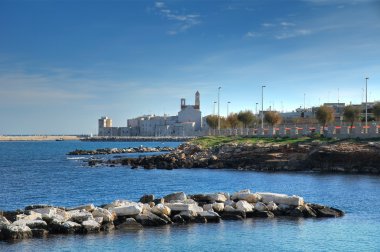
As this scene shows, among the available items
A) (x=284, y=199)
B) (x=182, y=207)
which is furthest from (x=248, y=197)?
(x=182, y=207)

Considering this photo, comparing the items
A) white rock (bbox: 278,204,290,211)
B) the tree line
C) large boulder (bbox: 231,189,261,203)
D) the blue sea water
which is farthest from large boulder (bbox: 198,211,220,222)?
the tree line

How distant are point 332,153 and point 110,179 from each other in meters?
26.9

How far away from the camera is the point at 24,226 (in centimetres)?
2586

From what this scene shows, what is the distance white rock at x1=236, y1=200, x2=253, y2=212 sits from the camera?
104 ft

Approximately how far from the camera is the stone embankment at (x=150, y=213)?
87.7ft

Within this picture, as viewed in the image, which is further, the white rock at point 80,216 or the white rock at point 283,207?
the white rock at point 283,207

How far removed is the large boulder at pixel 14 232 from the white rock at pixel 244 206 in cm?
1194

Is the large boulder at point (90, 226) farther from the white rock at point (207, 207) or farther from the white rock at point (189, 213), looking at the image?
the white rock at point (207, 207)

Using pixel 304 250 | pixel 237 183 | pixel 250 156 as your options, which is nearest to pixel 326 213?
pixel 304 250

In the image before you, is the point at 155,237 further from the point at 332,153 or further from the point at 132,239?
the point at 332,153

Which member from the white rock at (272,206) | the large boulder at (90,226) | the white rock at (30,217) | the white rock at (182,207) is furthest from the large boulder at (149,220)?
the white rock at (272,206)

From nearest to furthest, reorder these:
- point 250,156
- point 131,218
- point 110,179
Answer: point 131,218, point 110,179, point 250,156

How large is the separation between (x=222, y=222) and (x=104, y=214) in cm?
633

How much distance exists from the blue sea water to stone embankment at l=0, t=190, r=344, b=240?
925 mm
